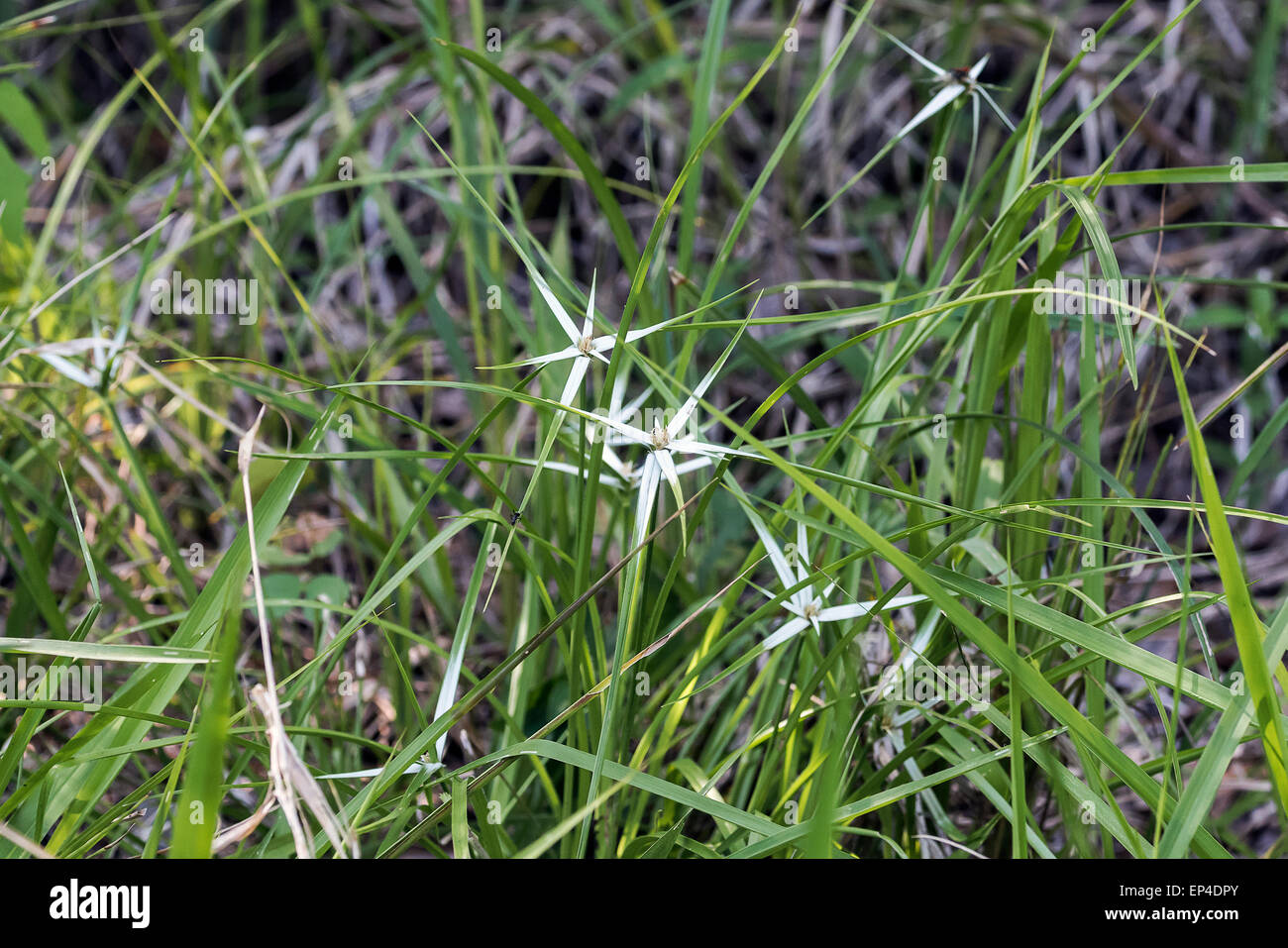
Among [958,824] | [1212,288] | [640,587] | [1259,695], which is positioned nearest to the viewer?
[1259,695]

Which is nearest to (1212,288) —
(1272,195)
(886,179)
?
(1272,195)

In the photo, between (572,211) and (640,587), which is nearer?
(640,587)

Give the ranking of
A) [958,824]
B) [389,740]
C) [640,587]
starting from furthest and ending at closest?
[389,740] < [958,824] < [640,587]

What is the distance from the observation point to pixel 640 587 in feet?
2.68

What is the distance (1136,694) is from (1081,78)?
4.64ft

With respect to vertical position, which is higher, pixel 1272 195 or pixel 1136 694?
pixel 1272 195

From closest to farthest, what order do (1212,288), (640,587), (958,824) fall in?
1. (640,587)
2. (958,824)
3. (1212,288)

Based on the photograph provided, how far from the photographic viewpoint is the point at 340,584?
1.27m

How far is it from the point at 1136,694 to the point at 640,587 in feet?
2.41

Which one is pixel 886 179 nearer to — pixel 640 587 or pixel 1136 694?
pixel 1136 694

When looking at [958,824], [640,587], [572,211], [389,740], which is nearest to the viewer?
[640,587]
